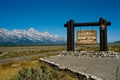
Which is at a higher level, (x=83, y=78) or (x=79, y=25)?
(x=79, y=25)

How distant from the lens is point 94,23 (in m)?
24.1

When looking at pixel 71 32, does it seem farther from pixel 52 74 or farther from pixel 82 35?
pixel 52 74

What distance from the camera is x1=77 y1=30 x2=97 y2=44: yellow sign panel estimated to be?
24656 millimetres

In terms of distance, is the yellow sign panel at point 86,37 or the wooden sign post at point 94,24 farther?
the yellow sign panel at point 86,37

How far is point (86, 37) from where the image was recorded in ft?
81.5

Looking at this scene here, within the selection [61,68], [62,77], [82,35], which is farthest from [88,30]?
[62,77]

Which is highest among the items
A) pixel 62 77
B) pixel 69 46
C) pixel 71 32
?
pixel 71 32

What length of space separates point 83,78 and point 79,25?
1559 centimetres

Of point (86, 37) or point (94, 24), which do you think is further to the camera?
point (86, 37)

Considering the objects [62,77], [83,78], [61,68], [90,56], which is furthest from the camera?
[90,56]

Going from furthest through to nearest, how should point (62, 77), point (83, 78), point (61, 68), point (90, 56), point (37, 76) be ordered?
point (90, 56) < point (61, 68) < point (62, 77) < point (83, 78) < point (37, 76)

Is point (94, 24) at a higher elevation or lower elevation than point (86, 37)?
higher

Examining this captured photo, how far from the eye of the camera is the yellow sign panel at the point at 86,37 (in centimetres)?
2466

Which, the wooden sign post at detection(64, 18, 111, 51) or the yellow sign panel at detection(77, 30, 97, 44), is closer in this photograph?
the wooden sign post at detection(64, 18, 111, 51)
